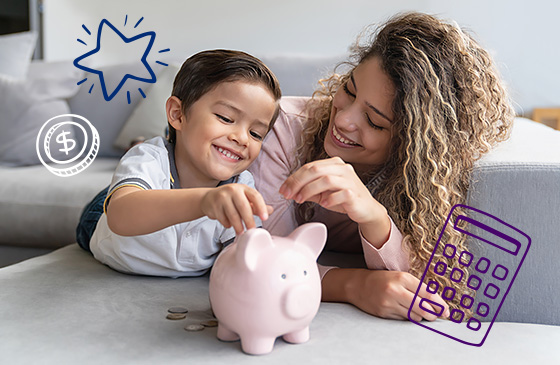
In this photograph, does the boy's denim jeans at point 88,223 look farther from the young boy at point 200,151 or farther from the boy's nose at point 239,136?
the boy's nose at point 239,136

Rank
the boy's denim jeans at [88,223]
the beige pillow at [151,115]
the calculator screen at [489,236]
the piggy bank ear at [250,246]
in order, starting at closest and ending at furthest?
the piggy bank ear at [250,246], the calculator screen at [489,236], the boy's denim jeans at [88,223], the beige pillow at [151,115]

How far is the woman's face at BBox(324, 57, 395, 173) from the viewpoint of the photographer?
3.50 ft

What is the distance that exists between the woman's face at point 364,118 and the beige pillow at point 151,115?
1.30 meters

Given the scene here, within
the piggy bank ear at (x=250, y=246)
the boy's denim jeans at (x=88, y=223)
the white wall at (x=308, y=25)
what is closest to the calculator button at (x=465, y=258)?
the piggy bank ear at (x=250, y=246)

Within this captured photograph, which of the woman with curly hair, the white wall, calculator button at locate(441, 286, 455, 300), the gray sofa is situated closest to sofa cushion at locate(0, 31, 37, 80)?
the white wall

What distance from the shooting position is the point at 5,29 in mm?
3613

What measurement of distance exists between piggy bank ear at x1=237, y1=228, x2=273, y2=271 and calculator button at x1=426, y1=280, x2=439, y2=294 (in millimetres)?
331

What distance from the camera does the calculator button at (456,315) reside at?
90 cm

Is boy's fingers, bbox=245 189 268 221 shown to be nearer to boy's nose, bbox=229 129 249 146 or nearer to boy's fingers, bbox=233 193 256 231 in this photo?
boy's fingers, bbox=233 193 256 231

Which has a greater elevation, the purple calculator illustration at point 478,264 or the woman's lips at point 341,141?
the woman's lips at point 341,141

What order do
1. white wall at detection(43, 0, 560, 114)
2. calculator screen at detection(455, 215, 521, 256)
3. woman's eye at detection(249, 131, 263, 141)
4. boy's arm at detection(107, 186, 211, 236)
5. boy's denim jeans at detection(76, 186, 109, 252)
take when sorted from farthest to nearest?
white wall at detection(43, 0, 560, 114) < boy's denim jeans at detection(76, 186, 109, 252) < woman's eye at detection(249, 131, 263, 141) < calculator screen at detection(455, 215, 521, 256) < boy's arm at detection(107, 186, 211, 236)

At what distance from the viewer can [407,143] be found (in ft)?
3.42

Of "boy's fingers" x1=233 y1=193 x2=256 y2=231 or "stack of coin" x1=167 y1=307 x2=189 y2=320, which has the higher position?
"boy's fingers" x1=233 y1=193 x2=256 y2=231

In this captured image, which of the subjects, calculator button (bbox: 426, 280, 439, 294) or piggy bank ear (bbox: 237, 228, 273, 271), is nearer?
piggy bank ear (bbox: 237, 228, 273, 271)
